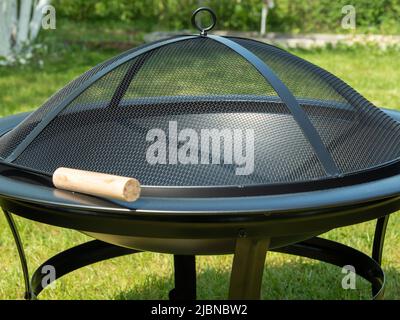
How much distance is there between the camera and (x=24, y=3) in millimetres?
6949

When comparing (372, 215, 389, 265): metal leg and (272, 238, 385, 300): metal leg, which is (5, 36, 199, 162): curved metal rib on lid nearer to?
(272, 238, 385, 300): metal leg

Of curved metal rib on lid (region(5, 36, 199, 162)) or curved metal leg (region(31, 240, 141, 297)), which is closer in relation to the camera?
curved metal rib on lid (region(5, 36, 199, 162))

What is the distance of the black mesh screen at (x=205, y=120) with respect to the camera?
6.01 feet

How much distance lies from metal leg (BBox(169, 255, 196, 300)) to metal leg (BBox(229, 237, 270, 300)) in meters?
0.56

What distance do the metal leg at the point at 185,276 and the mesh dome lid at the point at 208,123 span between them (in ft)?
1.22

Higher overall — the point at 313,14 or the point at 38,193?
the point at 313,14

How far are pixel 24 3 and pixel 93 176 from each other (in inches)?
230

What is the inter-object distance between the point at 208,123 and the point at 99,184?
2.54ft

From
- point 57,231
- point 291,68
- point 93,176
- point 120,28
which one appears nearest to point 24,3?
point 120,28

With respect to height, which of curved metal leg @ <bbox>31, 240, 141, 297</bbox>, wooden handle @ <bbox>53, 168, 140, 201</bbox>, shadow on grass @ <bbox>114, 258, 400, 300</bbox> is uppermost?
wooden handle @ <bbox>53, 168, 140, 201</bbox>

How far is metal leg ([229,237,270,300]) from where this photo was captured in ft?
5.19

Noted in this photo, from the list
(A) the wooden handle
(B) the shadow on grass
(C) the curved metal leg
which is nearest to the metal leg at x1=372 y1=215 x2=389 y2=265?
(B) the shadow on grass

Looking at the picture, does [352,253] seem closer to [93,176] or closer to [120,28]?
[93,176]

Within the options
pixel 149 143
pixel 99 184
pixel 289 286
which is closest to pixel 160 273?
pixel 289 286
